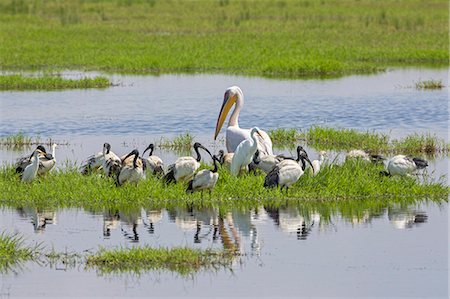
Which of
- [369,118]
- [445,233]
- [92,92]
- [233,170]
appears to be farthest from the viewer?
[92,92]

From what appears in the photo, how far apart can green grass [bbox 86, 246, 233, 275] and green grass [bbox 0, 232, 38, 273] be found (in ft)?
2.25

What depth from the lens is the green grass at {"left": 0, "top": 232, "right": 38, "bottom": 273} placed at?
36.6ft

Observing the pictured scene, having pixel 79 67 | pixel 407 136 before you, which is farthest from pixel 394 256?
pixel 79 67

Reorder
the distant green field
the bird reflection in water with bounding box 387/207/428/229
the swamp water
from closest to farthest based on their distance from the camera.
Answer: the swamp water → the bird reflection in water with bounding box 387/207/428/229 → the distant green field

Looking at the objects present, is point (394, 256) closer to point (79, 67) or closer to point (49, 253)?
point (49, 253)

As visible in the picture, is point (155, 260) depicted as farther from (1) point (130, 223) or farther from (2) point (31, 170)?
(2) point (31, 170)

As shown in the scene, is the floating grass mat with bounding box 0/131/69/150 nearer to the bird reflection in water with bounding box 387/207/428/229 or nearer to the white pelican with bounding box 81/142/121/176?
the white pelican with bounding box 81/142/121/176

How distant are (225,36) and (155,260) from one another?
91.1ft

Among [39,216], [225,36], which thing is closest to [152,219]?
[39,216]

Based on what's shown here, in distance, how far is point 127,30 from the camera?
40344 mm

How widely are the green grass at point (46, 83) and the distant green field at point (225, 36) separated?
122 inches

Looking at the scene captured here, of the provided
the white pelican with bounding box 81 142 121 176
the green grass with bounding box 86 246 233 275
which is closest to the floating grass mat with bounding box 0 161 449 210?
the white pelican with bounding box 81 142 121 176

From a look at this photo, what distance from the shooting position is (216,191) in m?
14.2

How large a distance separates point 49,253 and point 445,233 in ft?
14.0
